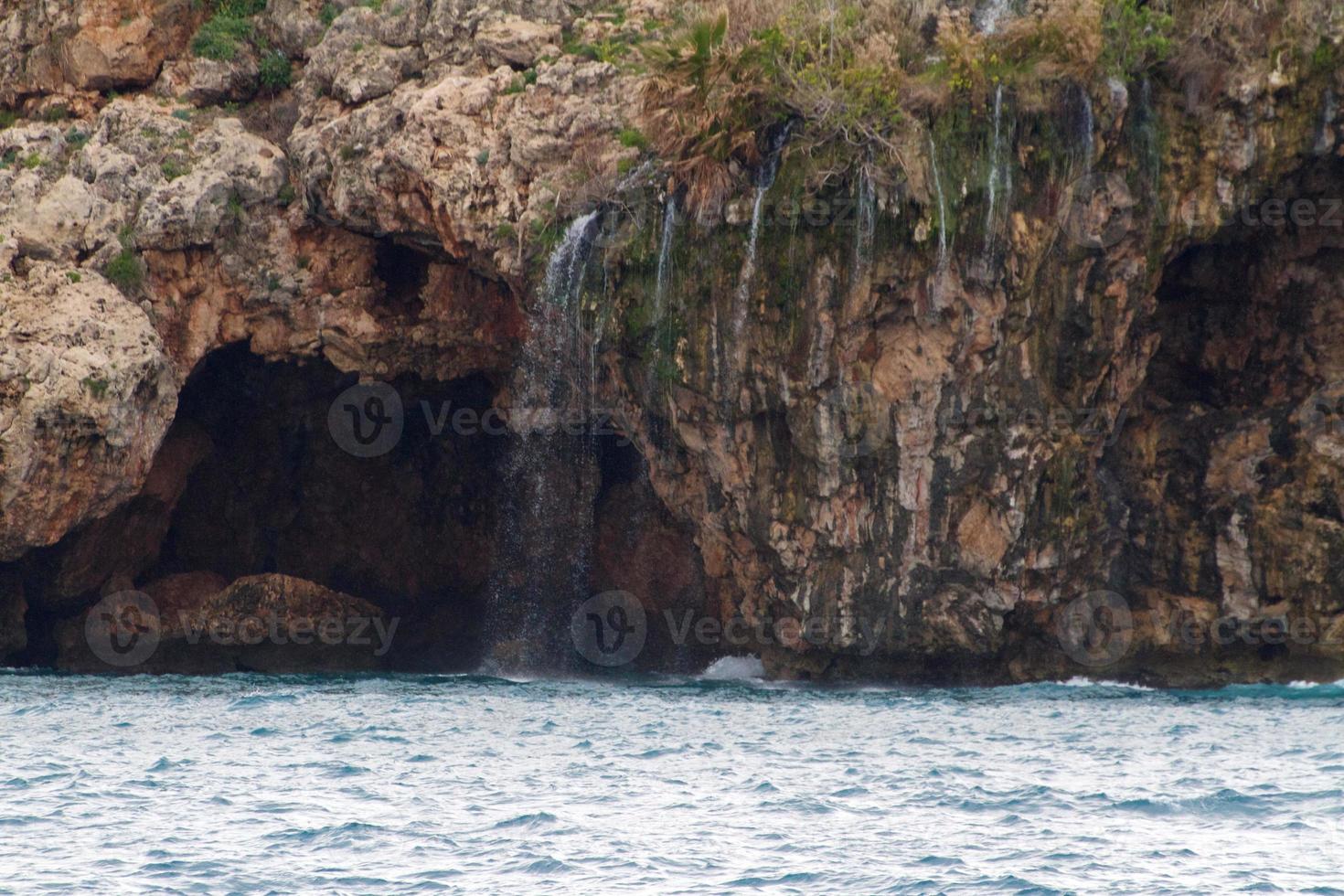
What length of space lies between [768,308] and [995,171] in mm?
3738

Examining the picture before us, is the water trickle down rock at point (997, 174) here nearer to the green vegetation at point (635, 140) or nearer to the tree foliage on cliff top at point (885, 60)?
the tree foliage on cliff top at point (885, 60)

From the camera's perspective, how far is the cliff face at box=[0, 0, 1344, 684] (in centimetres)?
2255

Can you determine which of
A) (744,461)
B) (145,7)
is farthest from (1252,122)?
(145,7)

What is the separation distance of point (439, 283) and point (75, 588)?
340 inches

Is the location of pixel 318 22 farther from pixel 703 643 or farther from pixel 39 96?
pixel 703 643

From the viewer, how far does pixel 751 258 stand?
23125 mm

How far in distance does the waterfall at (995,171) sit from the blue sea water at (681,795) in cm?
652

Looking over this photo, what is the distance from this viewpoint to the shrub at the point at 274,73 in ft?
91.5

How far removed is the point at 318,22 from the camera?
91.5 feet

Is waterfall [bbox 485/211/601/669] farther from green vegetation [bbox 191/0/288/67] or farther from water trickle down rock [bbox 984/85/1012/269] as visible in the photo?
green vegetation [bbox 191/0/288/67]

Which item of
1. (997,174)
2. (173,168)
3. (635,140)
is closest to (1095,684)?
(997,174)

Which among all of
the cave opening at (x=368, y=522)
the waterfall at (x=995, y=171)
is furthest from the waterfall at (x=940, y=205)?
the cave opening at (x=368, y=522)

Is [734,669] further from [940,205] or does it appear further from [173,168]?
[173,168]

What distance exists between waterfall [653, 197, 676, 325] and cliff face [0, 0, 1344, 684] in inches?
1.8
